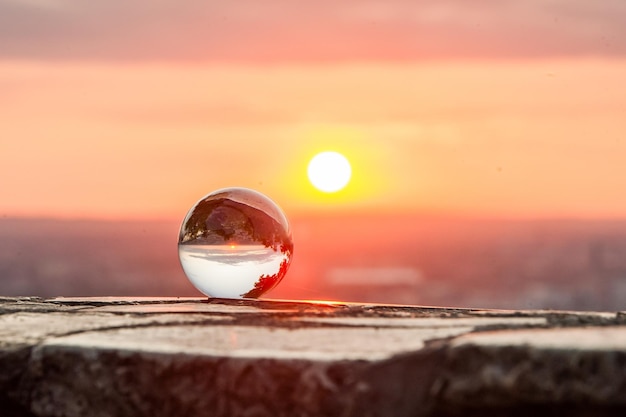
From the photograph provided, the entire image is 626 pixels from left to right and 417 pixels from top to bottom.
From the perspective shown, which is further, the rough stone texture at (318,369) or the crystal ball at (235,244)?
the crystal ball at (235,244)

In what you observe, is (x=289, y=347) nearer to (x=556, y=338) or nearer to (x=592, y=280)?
(x=556, y=338)

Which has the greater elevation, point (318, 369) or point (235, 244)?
point (235, 244)

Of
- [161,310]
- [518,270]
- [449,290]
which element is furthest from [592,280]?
[161,310]

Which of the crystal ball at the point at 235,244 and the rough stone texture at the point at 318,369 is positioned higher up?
the crystal ball at the point at 235,244

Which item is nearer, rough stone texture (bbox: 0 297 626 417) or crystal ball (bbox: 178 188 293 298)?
rough stone texture (bbox: 0 297 626 417)

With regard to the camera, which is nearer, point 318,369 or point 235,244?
point 318,369

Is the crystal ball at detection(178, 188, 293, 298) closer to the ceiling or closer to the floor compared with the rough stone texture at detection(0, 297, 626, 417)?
closer to the ceiling
